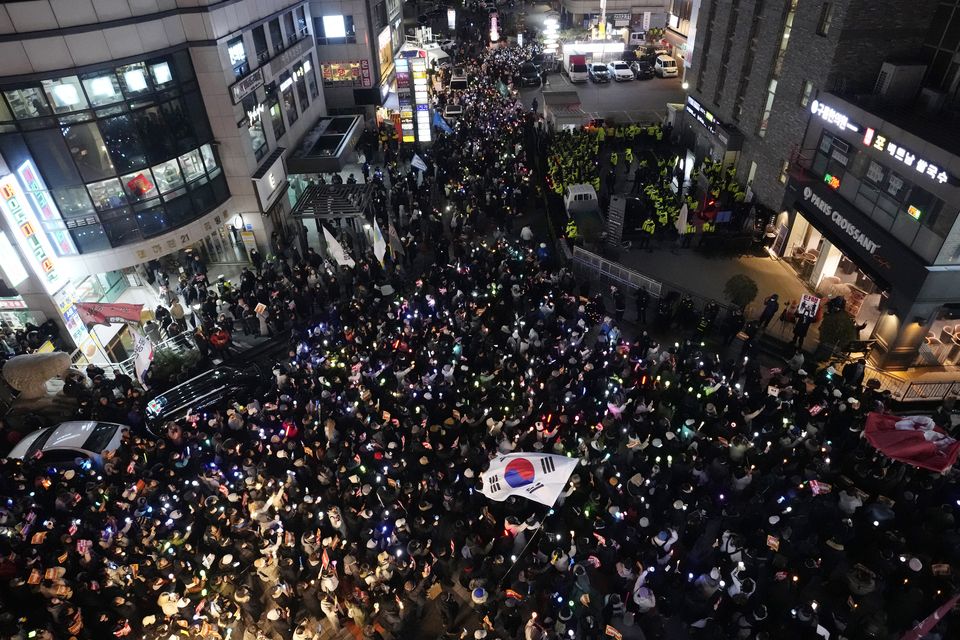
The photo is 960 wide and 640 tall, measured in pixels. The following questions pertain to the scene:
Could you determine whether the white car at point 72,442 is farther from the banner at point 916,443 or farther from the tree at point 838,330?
the tree at point 838,330

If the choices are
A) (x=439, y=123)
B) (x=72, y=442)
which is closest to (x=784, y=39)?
(x=439, y=123)

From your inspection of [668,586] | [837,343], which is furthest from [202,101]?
[837,343]

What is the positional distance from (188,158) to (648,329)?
1754cm

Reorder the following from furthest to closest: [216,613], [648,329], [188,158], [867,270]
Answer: [188,158] → [648,329] → [867,270] → [216,613]

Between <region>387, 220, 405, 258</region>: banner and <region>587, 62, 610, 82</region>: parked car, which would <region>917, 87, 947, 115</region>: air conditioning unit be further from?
<region>587, 62, 610, 82</region>: parked car

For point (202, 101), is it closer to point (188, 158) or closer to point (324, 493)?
point (188, 158)

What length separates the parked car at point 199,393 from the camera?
14.6 metres

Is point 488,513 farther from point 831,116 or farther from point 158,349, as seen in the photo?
point 831,116

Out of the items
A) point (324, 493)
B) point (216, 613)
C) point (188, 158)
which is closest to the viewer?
point (216, 613)

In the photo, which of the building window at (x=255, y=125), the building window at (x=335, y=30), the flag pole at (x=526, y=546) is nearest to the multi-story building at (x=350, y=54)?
the building window at (x=335, y=30)

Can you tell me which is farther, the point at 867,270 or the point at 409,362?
the point at 867,270

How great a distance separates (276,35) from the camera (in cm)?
2533

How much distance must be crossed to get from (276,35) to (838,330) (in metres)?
25.5

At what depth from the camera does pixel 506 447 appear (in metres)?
12.2
